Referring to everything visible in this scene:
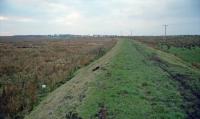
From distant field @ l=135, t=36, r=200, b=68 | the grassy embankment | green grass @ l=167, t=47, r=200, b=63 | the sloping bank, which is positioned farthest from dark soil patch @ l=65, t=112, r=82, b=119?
green grass @ l=167, t=47, r=200, b=63

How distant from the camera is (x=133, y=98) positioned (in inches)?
428

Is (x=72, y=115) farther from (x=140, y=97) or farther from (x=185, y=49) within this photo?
(x=185, y=49)

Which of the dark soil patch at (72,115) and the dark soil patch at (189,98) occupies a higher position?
the dark soil patch at (189,98)

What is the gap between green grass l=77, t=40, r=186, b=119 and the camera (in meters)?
9.10

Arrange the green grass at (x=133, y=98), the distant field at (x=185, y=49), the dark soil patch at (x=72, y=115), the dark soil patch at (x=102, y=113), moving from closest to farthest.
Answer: the dark soil patch at (x=102, y=113), the green grass at (x=133, y=98), the dark soil patch at (x=72, y=115), the distant field at (x=185, y=49)

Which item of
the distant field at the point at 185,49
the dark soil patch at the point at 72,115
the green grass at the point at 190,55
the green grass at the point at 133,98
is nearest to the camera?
the green grass at the point at 133,98

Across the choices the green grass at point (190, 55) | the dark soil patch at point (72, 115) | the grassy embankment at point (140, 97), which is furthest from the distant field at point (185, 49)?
the dark soil patch at point (72, 115)

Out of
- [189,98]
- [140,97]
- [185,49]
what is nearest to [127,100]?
[140,97]

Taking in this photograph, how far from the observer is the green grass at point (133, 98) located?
9102mm

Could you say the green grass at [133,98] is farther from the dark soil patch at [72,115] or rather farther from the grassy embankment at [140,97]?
the dark soil patch at [72,115]

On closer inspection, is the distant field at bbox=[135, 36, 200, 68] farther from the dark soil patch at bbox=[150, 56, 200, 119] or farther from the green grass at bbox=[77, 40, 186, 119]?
the green grass at bbox=[77, 40, 186, 119]

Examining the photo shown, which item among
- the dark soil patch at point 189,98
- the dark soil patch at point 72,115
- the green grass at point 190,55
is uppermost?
the dark soil patch at point 189,98

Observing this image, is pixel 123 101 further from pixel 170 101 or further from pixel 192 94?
pixel 192 94

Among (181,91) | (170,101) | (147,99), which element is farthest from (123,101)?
(181,91)
